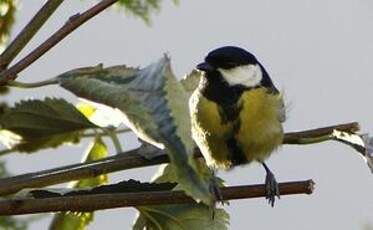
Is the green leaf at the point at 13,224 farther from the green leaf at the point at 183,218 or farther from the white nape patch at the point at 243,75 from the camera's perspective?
the white nape patch at the point at 243,75

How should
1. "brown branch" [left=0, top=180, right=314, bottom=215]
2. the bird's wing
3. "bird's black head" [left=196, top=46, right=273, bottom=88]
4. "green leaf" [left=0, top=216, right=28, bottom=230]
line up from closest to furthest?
"brown branch" [left=0, top=180, right=314, bottom=215], "green leaf" [left=0, top=216, right=28, bottom=230], the bird's wing, "bird's black head" [left=196, top=46, right=273, bottom=88]

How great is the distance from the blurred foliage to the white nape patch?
53 centimetres

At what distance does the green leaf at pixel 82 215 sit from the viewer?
52 cm

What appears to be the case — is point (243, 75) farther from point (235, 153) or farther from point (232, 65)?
point (235, 153)

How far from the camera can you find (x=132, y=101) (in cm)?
31

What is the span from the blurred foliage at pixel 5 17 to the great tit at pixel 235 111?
364 millimetres

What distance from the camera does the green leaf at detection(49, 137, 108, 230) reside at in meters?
0.52

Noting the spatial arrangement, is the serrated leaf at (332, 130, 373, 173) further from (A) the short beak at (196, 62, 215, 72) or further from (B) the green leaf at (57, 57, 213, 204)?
(A) the short beak at (196, 62, 215, 72)

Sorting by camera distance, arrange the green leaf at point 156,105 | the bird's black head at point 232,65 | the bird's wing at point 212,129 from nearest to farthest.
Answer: the green leaf at point 156,105
the bird's wing at point 212,129
the bird's black head at point 232,65

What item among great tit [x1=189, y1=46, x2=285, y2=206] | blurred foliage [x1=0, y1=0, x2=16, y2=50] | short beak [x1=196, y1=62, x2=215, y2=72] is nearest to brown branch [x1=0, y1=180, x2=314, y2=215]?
blurred foliage [x1=0, y1=0, x2=16, y2=50]

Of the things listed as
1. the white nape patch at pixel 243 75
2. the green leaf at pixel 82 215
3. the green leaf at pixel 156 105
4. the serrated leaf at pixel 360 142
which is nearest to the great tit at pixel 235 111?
the white nape patch at pixel 243 75

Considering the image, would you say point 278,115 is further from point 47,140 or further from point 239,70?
point 47,140

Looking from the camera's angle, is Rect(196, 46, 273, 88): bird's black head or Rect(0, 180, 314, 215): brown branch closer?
Rect(0, 180, 314, 215): brown branch

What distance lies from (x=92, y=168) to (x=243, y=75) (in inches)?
23.2
